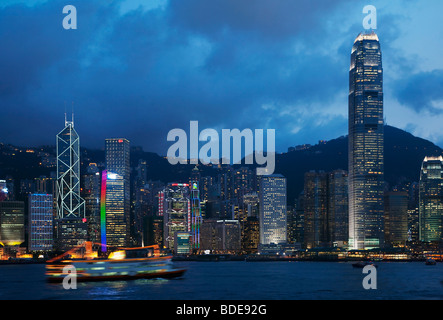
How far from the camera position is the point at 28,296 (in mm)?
66688

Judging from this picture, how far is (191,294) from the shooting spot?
225ft

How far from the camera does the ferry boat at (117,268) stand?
90.6 m

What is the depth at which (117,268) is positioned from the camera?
307 feet

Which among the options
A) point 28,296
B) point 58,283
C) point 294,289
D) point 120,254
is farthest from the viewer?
point 120,254

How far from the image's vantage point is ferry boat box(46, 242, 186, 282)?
9062 cm

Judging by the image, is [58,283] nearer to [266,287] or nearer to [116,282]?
[116,282]
